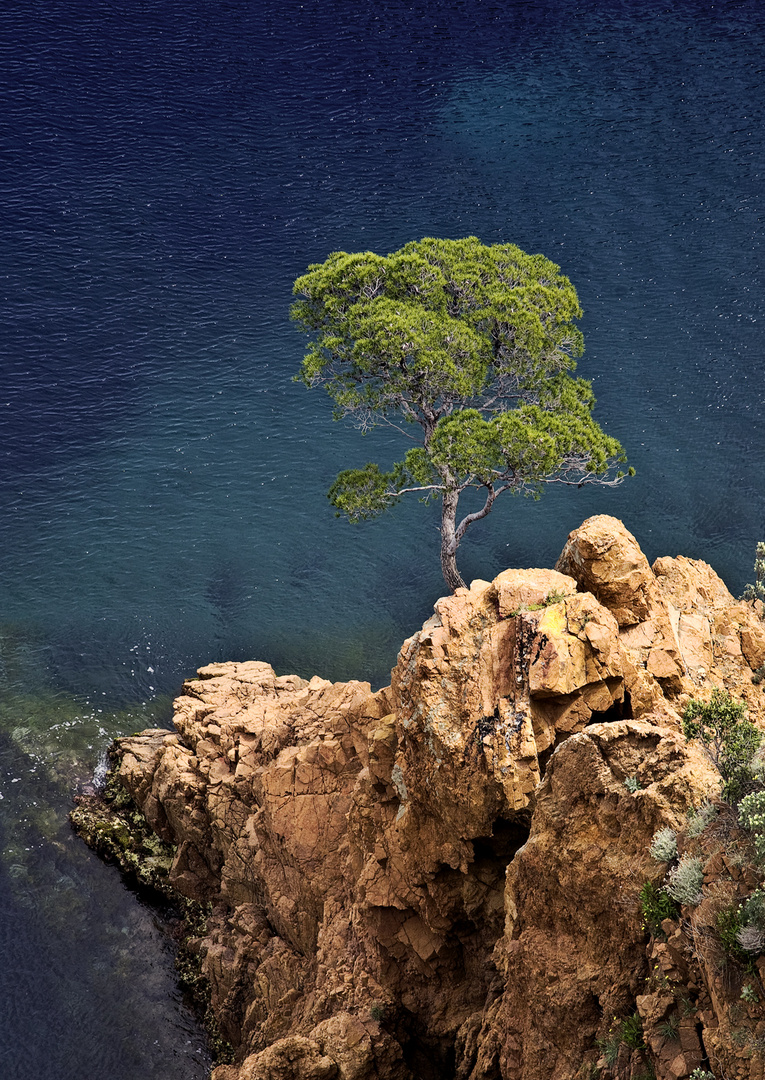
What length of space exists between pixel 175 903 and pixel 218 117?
2300 inches

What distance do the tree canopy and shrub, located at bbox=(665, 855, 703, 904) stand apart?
19314mm

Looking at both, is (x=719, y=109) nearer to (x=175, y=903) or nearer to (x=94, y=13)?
(x=94, y=13)

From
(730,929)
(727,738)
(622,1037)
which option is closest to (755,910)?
(730,929)

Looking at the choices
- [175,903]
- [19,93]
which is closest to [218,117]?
[19,93]

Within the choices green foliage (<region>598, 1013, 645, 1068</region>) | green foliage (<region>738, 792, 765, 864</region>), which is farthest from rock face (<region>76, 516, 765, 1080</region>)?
green foliage (<region>738, 792, 765, 864</region>)

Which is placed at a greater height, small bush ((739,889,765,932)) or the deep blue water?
small bush ((739,889,765,932))

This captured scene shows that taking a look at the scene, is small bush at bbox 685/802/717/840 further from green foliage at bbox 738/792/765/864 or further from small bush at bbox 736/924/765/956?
small bush at bbox 736/924/765/956

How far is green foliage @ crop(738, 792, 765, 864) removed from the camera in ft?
43.7

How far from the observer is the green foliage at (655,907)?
1487cm

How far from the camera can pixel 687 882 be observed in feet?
46.5

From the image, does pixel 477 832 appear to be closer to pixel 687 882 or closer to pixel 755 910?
pixel 687 882

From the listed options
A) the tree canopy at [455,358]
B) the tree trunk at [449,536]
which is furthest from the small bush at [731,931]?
the tree trunk at [449,536]

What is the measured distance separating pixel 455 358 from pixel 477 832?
19.0 meters

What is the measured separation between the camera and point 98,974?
29.5m
